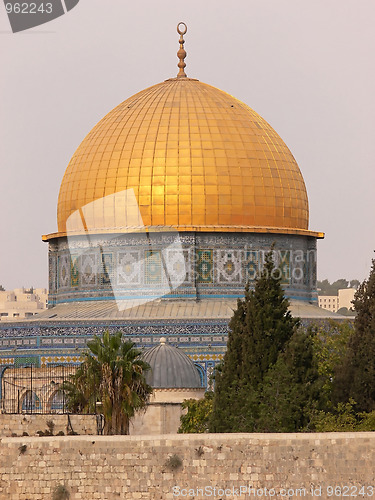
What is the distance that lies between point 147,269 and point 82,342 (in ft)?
Answer: 9.37

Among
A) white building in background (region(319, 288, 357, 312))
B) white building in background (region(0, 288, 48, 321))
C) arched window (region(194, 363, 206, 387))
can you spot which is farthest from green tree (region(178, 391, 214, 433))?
white building in background (region(0, 288, 48, 321))

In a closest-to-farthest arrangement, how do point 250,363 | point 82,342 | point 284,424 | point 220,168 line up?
point 284,424, point 250,363, point 82,342, point 220,168

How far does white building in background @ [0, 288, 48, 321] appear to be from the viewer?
10026 cm

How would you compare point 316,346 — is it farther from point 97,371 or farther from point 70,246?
point 70,246

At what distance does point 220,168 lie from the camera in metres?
49.1

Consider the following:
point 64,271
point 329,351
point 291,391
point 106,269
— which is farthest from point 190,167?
point 291,391

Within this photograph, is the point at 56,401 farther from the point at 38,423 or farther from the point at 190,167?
the point at 38,423

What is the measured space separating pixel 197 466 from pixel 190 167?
22.1 meters

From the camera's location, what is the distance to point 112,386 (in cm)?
3347

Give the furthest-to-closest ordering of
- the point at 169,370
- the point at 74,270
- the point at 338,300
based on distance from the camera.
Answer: the point at 338,300 → the point at 74,270 → the point at 169,370

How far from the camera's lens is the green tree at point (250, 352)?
31312 millimetres

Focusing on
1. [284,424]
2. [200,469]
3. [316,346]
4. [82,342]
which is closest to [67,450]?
[200,469]

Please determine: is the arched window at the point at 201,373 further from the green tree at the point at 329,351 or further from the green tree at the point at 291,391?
the green tree at the point at 291,391

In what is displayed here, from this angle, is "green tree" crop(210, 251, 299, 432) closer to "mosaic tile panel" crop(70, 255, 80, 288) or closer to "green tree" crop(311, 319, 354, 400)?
"green tree" crop(311, 319, 354, 400)
